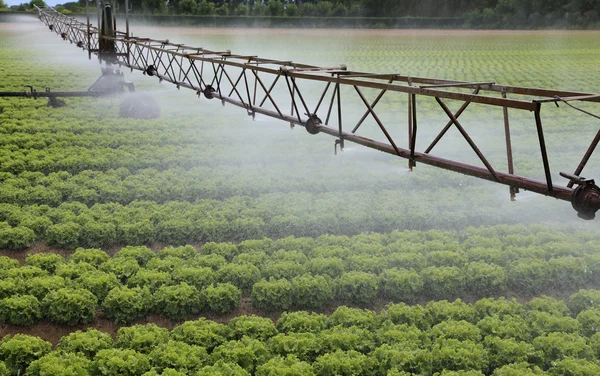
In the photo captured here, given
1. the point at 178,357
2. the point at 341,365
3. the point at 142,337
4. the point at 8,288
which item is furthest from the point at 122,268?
the point at 341,365

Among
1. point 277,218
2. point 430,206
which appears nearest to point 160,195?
point 277,218

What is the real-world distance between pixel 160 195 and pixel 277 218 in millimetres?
3358

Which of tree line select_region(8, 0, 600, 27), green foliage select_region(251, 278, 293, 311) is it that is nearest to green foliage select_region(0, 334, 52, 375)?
green foliage select_region(251, 278, 293, 311)

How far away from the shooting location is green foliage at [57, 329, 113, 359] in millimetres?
8414

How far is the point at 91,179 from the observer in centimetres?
1591

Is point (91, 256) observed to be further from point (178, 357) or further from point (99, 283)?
point (178, 357)

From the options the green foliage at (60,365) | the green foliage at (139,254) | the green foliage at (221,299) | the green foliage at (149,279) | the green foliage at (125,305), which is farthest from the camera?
the green foliage at (139,254)

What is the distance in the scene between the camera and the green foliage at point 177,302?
9.66m

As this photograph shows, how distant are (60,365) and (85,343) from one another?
2.00 feet

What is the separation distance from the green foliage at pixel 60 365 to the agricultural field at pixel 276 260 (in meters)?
0.03

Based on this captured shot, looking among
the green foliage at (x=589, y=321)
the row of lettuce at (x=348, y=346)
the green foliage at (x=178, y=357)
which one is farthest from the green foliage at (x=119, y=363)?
the green foliage at (x=589, y=321)

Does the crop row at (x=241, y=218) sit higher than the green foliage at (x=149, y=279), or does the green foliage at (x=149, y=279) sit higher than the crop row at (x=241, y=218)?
the crop row at (x=241, y=218)

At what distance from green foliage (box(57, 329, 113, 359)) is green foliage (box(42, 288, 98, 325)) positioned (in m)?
0.76

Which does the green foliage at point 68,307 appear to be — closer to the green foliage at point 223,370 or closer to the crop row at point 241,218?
the green foliage at point 223,370
